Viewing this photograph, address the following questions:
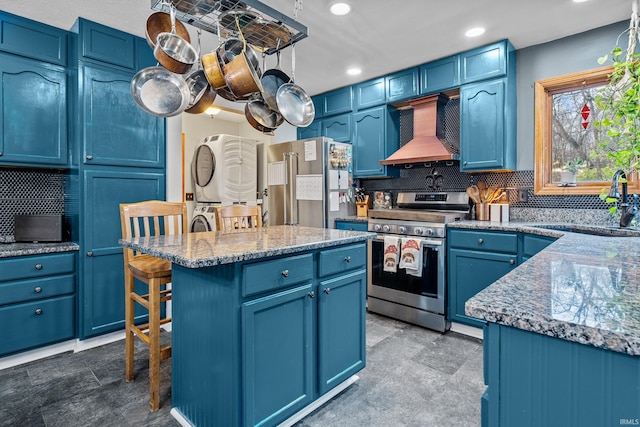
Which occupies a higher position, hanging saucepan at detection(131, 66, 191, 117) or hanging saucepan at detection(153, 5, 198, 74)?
hanging saucepan at detection(153, 5, 198, 74)

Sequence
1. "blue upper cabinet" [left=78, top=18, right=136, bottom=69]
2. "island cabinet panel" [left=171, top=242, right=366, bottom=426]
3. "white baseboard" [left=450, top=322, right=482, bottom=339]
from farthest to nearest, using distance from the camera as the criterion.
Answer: "white baseboard" [left=450, top=322, right=482, bottom=339], "blue upper cabinet" [left=78, top=18, right=136, bottom=69], "island cabinet panel" [left=171, top=242, right=366, bottom=426]

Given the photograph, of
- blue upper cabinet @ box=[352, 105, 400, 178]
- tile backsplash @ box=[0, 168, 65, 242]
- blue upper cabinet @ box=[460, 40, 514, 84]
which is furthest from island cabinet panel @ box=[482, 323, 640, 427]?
tile backsplash @ box=[0, 168, 65, 242]

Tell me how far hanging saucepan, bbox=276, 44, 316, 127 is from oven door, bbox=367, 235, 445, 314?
5.15ft

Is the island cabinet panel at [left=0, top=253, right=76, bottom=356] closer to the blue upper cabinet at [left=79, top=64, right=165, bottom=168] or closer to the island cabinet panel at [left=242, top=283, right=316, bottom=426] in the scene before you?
the blue upper cabinet at [left=79, top=64, right=165, bottom=168]

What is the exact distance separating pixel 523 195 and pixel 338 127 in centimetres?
221

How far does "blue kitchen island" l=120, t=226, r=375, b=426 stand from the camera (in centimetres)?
143

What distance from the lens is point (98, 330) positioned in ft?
8.75

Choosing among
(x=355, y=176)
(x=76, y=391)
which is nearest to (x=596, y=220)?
(x=355, y=176)

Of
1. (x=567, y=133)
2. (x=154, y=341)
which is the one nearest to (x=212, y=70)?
Answer: (x=154, y=341)

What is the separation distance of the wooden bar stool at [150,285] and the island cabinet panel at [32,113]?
1.08 m

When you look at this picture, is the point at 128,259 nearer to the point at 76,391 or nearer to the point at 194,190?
the point at 76,391

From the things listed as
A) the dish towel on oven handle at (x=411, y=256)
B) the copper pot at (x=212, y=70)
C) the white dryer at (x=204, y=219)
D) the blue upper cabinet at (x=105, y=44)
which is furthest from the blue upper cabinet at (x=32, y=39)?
the dish towel on oven handle at (x=411, y=256)

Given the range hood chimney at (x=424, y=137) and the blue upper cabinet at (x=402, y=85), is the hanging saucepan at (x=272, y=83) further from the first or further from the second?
the blue upper cabinet at (x=402, y=85)

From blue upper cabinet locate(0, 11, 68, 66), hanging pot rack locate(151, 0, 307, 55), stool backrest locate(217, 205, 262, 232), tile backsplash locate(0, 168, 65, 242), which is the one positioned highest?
blue upper cabinet locate(0, 11, 68, 66)
